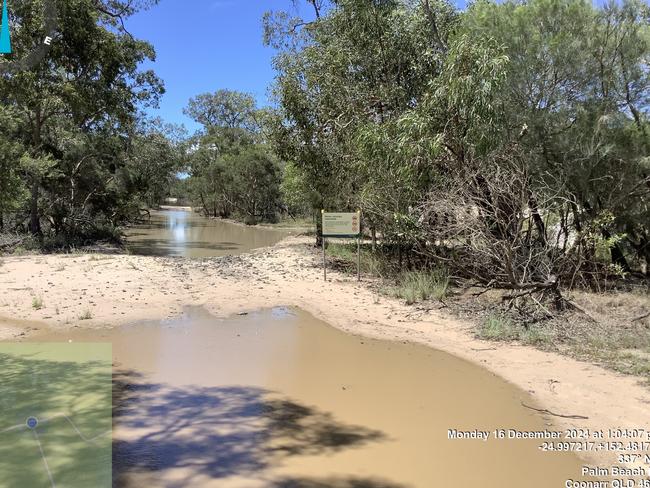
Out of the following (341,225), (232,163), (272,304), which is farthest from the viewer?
(232,163)

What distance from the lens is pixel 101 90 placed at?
18984mm

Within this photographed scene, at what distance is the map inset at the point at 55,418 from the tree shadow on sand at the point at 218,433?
0.55 ft

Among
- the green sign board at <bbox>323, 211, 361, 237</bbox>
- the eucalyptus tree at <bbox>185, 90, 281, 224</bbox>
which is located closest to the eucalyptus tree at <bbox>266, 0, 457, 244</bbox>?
the green sign board at <bbox>323, 211, 361, 237</bbox>

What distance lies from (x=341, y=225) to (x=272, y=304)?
3106mm

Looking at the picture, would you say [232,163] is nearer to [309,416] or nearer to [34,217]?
[34,217]

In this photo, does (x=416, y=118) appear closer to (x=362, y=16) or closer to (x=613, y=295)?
(x=362, y=16)

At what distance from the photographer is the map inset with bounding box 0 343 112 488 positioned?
3777 mm

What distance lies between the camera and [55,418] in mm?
4711

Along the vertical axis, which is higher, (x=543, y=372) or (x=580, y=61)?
(x=580, y=61)

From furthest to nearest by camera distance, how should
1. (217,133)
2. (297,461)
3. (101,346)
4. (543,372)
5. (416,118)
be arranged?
1. (217,133)
2. (416,118)
3. (101,346)
4. (543,372)
5. (297,461)

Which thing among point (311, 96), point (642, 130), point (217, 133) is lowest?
point (642, 130)

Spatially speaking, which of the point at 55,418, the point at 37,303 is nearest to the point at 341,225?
the point at 37,303

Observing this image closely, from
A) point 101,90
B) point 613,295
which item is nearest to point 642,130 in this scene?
point 613,295

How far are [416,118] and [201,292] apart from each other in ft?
19.9
